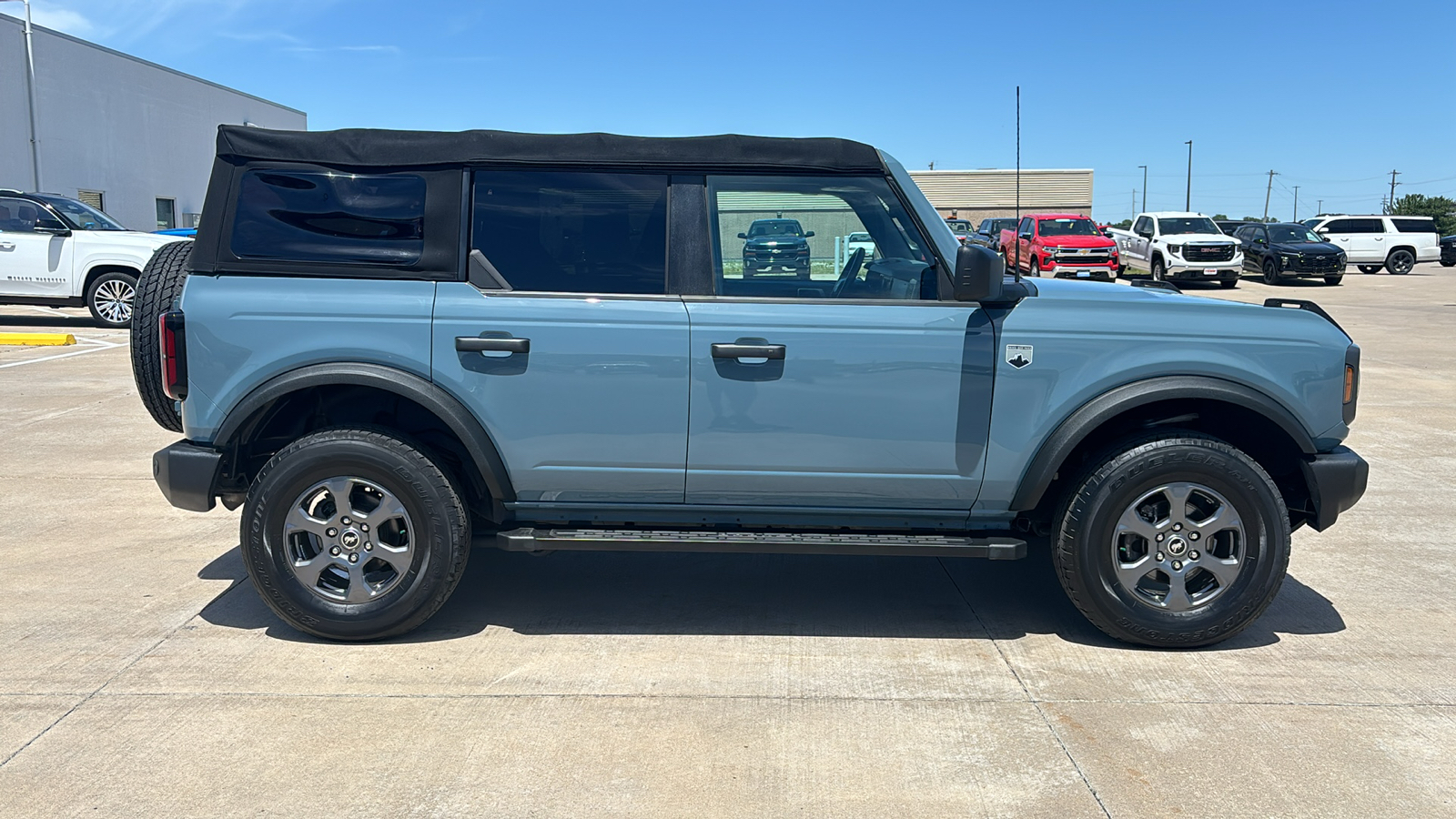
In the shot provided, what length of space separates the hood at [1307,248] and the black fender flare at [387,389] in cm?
3020

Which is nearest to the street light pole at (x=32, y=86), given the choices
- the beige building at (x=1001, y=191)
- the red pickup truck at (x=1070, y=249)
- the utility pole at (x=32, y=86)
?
the utility pole at (x=32, y=86)

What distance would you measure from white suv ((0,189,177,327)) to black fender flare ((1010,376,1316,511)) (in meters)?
14.0

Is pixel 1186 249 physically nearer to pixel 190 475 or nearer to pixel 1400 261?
pixel 1400 261

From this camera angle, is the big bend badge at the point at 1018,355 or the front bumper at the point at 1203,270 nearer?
the big bend badge at the point at 1018,355

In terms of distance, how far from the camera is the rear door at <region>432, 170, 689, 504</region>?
4.27 m

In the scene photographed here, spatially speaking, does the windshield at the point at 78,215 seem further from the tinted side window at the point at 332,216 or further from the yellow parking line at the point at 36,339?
the tinted side window at the point at 332,216

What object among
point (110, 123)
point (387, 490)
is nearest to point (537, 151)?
point (387, 490)

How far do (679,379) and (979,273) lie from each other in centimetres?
116

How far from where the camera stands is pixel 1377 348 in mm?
15492

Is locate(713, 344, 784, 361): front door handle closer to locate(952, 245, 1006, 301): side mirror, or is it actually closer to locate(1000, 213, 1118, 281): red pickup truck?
locate(952, 245, 1006, 301): side mirror

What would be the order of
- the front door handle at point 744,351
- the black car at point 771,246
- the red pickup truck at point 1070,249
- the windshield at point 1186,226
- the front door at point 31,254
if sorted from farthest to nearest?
1. the windshield at point 1186,226
2. the red pickup truck at point 1070,249
3. the front door at point 31,254
4. the black car at point 771,246
5. the front door handle at point 744,351

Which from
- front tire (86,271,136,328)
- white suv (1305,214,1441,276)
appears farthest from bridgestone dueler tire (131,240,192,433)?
white suv (1305,214,1441,276)

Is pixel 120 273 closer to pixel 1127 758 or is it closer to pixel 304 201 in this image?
pixel 304 201

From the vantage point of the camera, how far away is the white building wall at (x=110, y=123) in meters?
26.0
